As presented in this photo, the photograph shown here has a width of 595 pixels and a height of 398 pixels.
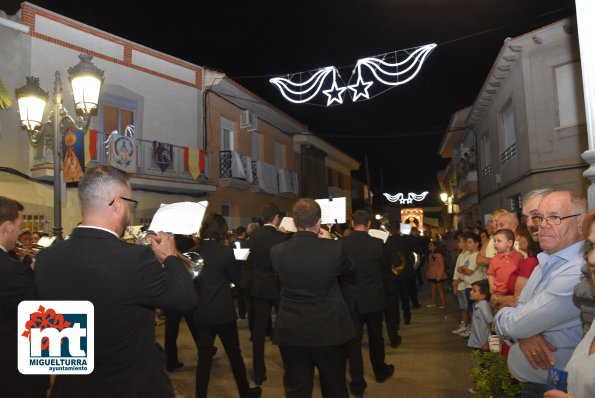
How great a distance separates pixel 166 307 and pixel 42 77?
507 inches

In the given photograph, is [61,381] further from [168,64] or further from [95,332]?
[168,64]

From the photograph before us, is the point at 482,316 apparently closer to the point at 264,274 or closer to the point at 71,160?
the point at 264,274

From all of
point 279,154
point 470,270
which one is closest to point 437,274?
point 470,270

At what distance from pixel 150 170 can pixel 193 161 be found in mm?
1685

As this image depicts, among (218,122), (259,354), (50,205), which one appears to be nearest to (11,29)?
(50,205)

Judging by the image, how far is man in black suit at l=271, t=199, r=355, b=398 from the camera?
3945 mm

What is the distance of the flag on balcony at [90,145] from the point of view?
13.3 m

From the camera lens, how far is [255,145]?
21953 millimetres

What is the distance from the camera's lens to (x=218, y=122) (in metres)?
19.0

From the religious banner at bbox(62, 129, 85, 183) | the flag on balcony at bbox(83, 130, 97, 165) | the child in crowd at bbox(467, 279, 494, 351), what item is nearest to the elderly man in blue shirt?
the child in crowd at bbox(467, 279, 494, 351)

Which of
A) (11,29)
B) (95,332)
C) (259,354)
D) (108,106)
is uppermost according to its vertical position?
(11,29)

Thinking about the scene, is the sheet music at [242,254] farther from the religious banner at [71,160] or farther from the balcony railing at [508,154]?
the balcony railing at [508,154]

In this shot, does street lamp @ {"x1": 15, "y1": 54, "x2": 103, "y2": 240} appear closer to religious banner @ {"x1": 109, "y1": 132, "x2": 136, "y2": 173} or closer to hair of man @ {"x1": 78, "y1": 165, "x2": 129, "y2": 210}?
hair of man @ {"x1": 78, "y1": 165, "x2": 129, "y2": 210}

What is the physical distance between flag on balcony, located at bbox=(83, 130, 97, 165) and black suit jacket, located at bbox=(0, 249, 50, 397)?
11.0 m
